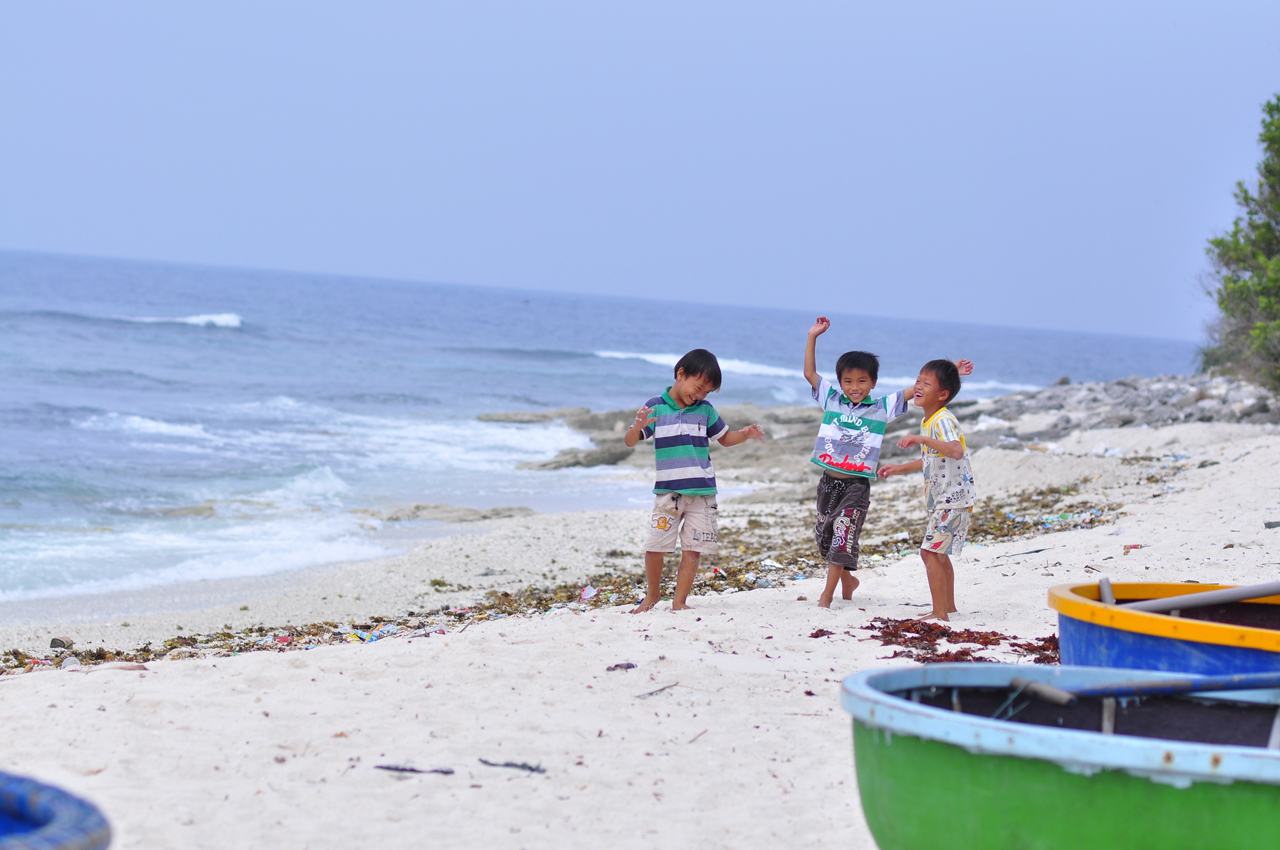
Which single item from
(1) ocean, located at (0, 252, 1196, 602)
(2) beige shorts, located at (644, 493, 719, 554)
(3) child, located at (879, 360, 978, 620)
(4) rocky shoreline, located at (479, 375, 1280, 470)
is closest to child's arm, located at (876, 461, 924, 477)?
(3) child, located at (879, 360, 978, 620)

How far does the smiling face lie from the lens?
5.98 metres

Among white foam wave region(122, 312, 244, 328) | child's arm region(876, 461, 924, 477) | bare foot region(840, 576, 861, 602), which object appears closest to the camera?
child's arm region(876, 461, 924, 477)

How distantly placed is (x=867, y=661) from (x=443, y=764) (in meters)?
2.35

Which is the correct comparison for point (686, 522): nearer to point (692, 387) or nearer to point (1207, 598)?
point (692, 387)

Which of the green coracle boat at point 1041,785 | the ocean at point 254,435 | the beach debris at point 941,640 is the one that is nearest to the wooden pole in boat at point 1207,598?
the beach debris at point 941,640

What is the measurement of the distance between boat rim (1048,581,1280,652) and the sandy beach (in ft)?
3.23

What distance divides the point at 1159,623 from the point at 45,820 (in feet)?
11.4

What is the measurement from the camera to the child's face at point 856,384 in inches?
239

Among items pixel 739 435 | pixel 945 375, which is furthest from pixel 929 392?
pixel 739 435

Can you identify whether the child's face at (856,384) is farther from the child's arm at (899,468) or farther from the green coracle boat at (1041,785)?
the green coracle boat at (1041,785)

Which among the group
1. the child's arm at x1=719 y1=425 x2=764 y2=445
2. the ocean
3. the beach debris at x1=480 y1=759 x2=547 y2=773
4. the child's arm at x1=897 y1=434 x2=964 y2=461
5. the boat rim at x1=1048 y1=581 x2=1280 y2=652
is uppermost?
the child's arm at x1=897 y1=434 x2=964 y2=461

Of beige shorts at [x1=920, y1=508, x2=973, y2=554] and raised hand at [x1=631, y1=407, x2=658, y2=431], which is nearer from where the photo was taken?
beige shorts at [x1=920, y1=508, x2=973, y2=554]

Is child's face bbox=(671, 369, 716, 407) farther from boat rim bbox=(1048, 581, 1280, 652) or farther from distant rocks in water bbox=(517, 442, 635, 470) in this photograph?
distant rocks in water bbox=(517, 442, 635, 470)

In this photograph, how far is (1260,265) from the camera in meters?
15.1
